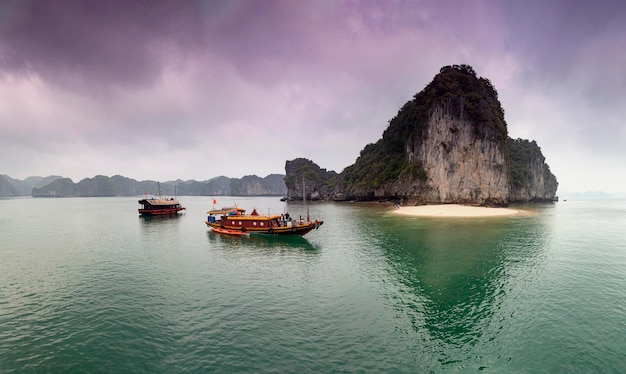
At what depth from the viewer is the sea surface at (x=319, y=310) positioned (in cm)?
1273

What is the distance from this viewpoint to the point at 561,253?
31.8 metres

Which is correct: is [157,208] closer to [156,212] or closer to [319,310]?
[156,212]

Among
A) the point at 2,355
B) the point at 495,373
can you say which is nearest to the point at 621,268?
the point at 495,373

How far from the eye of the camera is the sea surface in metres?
12.7

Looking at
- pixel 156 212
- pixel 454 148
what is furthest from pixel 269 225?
pixel 454 148

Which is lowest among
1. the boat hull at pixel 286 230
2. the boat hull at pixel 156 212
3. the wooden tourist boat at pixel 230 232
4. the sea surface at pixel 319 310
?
the sea surface at pixel 319 310

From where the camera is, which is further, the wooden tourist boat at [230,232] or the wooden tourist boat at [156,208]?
the wooden tourist boat at [156,208]

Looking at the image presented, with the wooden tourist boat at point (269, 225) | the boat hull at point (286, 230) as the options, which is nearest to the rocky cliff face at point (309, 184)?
the wooden tourist boat at point (269, 225)

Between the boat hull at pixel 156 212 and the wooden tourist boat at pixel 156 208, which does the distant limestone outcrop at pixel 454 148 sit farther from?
the boat hull at pixel 156 212

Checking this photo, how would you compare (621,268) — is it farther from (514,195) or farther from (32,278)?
(514,195)

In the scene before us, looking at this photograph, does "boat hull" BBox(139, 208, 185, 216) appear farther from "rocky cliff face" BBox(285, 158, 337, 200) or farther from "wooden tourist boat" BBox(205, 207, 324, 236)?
"rocky cliff face" BBox(285, 158, 337, 200)

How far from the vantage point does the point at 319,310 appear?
17.7m

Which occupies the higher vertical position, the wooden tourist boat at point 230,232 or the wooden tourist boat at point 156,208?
the wooden tourist boat at point 156,208

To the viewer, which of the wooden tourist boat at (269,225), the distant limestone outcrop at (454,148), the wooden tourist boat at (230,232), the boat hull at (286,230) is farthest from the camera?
the distant limestone outcrop at (454,148)
